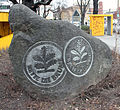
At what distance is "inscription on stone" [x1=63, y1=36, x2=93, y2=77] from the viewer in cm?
357

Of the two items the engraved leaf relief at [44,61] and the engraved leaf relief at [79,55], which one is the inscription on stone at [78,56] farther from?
the engraved leaf relief at [44,61]

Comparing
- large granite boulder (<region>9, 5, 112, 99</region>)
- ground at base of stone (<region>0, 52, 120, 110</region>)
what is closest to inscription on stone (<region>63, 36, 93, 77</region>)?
large granite boulder (<region>9, 5, 112, 99</region>)

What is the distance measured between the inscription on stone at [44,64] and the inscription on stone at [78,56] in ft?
0.58

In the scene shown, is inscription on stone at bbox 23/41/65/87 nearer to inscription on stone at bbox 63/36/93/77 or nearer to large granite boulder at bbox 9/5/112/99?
large granite boulder at bbox 9/5/112/99

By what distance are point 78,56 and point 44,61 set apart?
749mm

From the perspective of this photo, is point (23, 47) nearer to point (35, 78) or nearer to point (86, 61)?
point (35, 78)

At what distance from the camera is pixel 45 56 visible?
11.5 ft

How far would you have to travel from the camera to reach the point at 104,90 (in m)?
3.88

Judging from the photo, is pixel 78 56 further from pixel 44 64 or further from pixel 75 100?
pixel 75 100

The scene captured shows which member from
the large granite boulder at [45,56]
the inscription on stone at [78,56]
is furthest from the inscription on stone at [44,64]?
the inscription on stone at [78,56]

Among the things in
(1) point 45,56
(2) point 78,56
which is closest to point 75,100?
(2) point 78,56

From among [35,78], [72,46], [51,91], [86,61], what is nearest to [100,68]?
[86,61]

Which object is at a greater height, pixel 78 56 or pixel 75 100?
A: pixel 78 56

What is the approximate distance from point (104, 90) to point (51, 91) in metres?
1.25
